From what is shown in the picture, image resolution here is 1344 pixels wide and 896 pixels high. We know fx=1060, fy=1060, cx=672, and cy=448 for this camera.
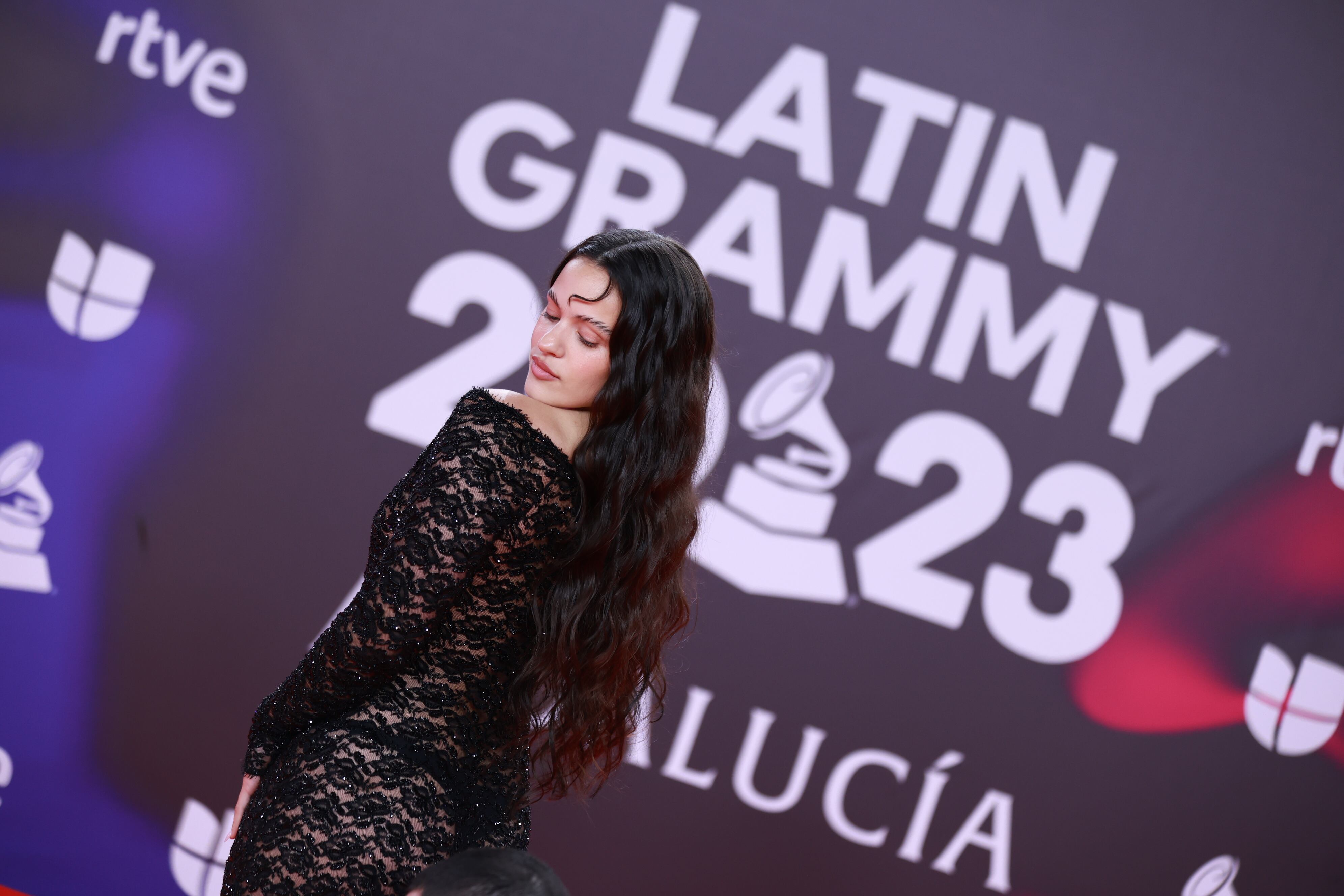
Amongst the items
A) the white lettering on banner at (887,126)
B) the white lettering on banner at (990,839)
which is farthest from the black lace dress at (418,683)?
the white lettering on banner at (990,839)

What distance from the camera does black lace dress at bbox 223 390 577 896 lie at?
1.28 meters

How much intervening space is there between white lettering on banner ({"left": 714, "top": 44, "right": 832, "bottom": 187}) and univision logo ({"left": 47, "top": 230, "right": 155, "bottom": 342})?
1.64m

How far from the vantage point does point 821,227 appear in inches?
117

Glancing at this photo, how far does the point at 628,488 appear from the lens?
4.58 feet

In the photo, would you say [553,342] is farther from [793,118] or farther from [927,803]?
[927,803]

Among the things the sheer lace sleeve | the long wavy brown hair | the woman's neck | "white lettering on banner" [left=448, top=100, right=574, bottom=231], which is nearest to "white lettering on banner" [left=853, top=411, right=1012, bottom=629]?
"white lettering on banner" [left=448, top=100, right=574, bottom=231]

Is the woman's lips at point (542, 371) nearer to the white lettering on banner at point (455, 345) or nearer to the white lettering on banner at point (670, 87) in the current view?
the white lettering on banner at point (455, 345)

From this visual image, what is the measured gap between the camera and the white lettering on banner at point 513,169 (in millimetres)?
2902

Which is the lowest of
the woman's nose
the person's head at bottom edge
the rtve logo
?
the person's head at bottom edge

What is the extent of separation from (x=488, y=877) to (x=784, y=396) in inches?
77.2

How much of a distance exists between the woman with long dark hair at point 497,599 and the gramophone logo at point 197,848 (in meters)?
1.71

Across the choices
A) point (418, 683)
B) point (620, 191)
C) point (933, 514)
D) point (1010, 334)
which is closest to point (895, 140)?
point (1010, 334)

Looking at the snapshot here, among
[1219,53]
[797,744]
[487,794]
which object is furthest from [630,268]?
[1219,53]

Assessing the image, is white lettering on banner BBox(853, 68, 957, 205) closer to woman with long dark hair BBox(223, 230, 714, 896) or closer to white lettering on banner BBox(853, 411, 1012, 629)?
white lettering on banner BBox(853, 411, 1012, 629)
